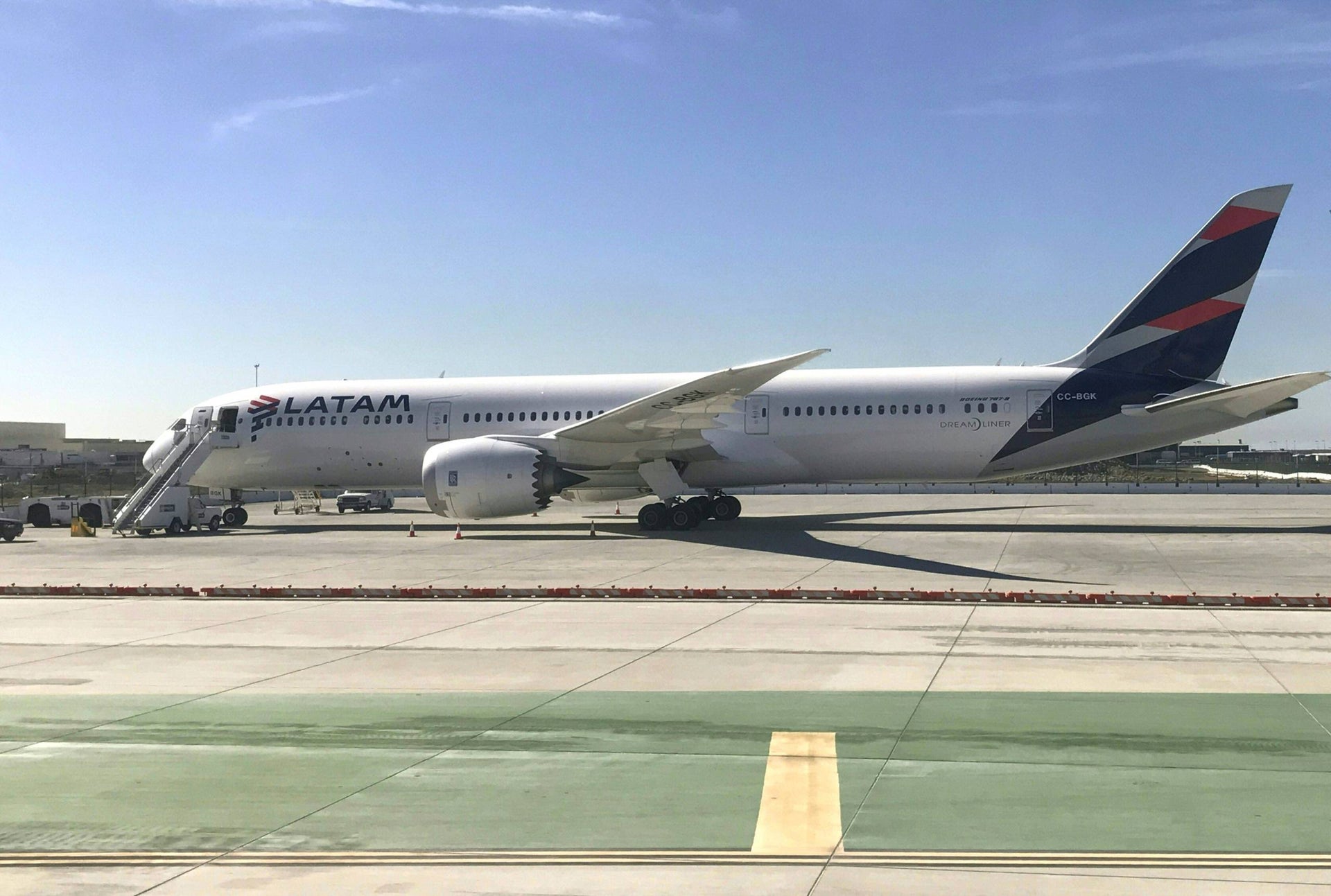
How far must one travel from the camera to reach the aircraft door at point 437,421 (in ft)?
92.5

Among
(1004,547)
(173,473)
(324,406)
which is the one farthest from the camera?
(173,473)

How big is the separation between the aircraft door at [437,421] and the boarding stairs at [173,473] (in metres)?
6.20

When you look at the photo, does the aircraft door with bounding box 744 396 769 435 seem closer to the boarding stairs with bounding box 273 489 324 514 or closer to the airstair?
the airstair

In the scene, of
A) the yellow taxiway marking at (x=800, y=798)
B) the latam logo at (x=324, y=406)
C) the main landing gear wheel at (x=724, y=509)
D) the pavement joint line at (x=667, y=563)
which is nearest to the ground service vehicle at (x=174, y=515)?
the latam logo at (x=324, y=406)

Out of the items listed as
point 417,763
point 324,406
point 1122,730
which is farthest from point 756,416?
point 417,763

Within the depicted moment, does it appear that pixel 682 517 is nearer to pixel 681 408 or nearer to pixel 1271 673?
pixel 681 408

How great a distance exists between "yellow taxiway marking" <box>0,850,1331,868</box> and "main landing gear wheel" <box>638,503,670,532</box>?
20800 millimetres

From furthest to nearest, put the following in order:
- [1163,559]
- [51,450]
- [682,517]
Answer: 1. [51,450]
2. [682,517]
3. [1163,559]

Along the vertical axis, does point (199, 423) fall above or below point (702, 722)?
above

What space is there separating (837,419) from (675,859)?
22.1 meters

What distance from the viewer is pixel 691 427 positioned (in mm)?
24359

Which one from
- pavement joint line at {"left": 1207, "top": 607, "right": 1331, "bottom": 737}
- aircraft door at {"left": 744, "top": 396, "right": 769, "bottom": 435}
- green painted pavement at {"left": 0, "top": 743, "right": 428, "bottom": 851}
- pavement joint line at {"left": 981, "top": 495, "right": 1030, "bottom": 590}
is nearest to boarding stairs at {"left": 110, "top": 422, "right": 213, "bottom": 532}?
aircraft door at {"left": 744, "top": 396, "right": 769, "bottom": 435}

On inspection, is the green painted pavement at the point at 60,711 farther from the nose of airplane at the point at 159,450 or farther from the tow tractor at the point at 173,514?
the nose of airplane at the point at 159,450

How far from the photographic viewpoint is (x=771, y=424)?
26.7 m
